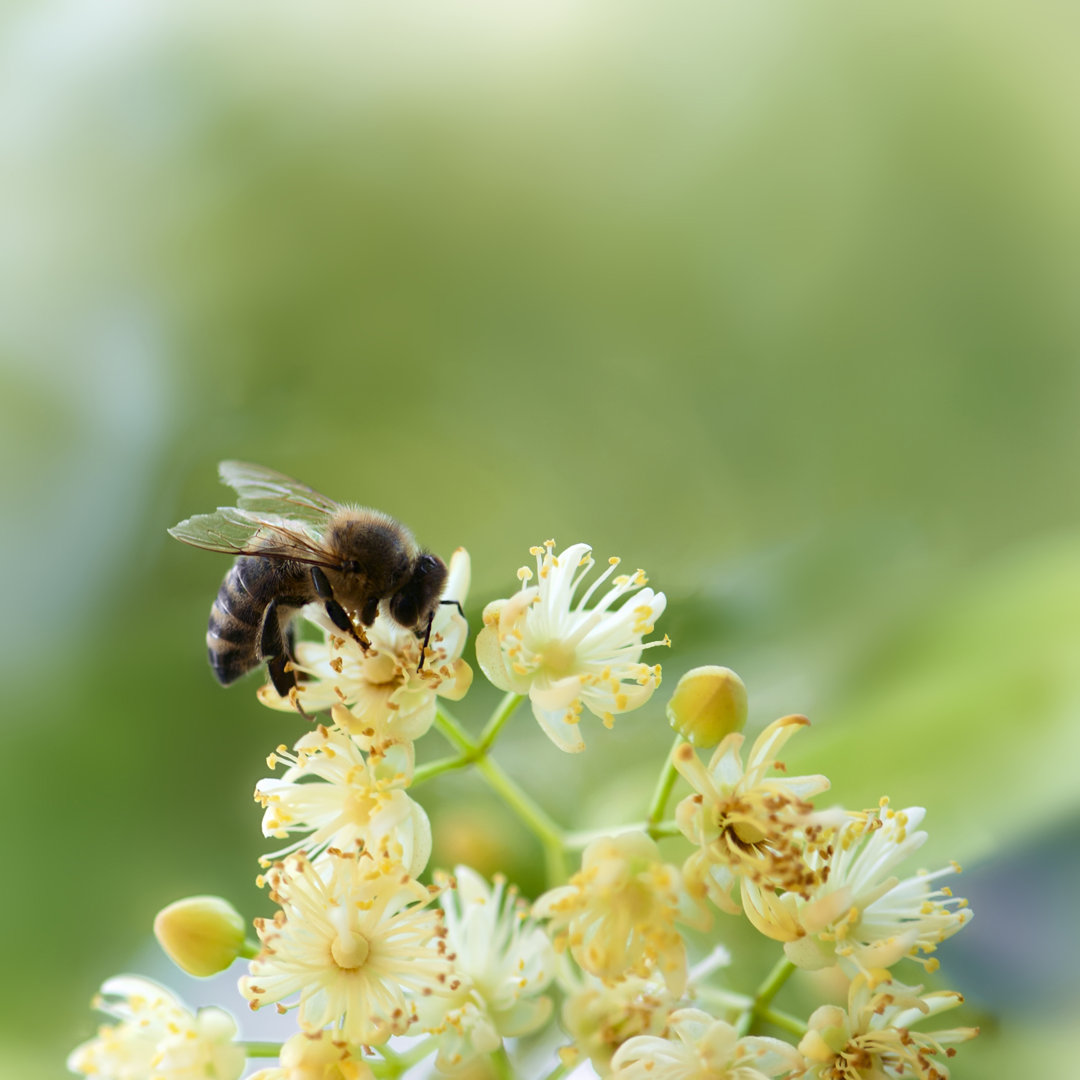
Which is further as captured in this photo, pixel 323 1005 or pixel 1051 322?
pixel 1051 322

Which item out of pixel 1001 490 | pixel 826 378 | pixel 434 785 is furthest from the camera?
pixel 826 378

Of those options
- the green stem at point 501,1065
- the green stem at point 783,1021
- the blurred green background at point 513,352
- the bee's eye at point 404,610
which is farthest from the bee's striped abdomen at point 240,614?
the green stem at point 783,1021

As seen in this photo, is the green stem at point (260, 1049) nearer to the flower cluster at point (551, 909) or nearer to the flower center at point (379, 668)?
the flower cluster at point (551, 909)

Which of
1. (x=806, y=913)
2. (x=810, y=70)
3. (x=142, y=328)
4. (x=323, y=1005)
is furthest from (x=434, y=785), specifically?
(x=810, y=70)

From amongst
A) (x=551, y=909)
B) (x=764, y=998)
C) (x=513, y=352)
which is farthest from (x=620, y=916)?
(x=513, y=352)

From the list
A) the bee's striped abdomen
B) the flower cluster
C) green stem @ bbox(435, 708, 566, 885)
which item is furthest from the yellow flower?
the bee's striped abdomen

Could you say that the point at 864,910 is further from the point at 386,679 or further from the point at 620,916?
the point at 386,679

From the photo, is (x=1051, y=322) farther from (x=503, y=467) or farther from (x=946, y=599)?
(x=503, y=467)
